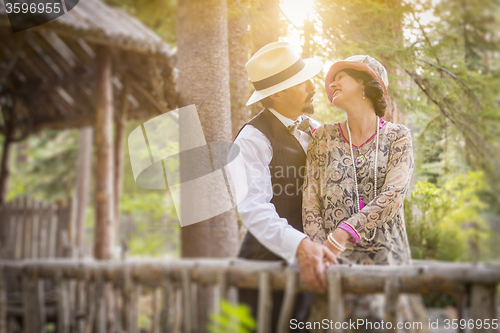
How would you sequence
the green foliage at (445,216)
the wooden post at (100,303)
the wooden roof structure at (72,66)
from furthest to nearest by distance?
1. the wooden roof structure at (72,66)
2. the wooden post at (100,303)
3. the green foliage at (445,216)

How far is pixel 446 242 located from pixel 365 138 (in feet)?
1.96

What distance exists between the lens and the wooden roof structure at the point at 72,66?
4.65m

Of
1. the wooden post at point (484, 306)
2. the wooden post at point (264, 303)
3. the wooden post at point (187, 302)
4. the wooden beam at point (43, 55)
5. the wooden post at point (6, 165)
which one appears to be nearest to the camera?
the wooden post at point (484, 306)

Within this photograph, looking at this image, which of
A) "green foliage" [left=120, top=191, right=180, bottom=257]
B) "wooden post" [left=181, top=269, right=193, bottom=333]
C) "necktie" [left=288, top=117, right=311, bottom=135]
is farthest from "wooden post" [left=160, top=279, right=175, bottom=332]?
"green foliage" [left=120, top=191, right=180, bottom=257]

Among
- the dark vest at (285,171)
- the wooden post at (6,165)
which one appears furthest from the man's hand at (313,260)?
the wooden post at (6,165)

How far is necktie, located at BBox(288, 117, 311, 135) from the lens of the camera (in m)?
1.81

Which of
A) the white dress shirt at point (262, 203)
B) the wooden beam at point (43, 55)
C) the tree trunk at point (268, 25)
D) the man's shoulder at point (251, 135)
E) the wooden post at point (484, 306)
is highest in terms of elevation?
the wooden beam at point (43, 55)

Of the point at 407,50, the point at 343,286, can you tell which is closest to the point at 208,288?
the point at 343,286

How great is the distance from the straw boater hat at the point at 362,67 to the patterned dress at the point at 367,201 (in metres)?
0.19

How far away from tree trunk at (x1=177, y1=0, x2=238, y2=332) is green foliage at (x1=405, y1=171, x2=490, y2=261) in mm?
855

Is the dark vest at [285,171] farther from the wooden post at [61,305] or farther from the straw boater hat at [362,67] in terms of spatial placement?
the wooden post at [61,305]

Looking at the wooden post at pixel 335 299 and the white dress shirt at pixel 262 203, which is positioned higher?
the white dress shirt at pixel 262 203

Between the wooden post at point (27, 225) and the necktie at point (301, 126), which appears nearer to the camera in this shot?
the necktie at point (301, 126)

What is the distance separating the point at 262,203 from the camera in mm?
1705
